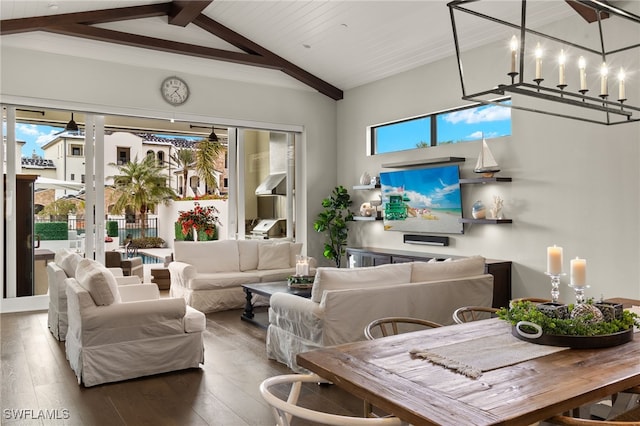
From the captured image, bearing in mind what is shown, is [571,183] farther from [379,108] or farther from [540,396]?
[540,396]

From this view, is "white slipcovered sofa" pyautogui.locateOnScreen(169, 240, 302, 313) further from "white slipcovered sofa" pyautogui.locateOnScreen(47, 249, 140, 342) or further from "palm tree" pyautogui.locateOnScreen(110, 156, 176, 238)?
"palm tree" pyautogui.locateOnScreen(110, 156, 176, 238)

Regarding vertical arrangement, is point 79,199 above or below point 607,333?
above

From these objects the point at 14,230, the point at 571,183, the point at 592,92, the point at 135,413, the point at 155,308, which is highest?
the point at 592,92

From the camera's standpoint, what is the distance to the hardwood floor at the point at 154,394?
321 centimetres

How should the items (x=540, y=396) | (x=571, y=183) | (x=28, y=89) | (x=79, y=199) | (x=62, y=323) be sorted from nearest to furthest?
(x=540, y=396) < (x=62, y=323) < (x=571, y=183) < (x=28, y=89) < (x=79, y=199)

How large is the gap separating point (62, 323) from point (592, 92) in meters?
5.80

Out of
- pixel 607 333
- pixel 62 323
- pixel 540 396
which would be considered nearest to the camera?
pixel 540 396

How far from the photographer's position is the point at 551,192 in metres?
5.75

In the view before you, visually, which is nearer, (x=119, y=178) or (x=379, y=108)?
(x=119, y=178)

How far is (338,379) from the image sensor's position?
1926mm

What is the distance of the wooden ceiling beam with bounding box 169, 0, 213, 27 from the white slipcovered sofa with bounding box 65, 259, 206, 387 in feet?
11.7

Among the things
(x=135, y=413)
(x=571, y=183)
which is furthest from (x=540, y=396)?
(x=571, y=183)

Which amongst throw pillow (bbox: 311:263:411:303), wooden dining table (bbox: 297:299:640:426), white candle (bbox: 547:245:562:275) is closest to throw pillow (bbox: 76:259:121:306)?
throw pillow (bbox: 311:263:411:303)

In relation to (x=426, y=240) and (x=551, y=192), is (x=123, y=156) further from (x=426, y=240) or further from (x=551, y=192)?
(x=551, y=192)
